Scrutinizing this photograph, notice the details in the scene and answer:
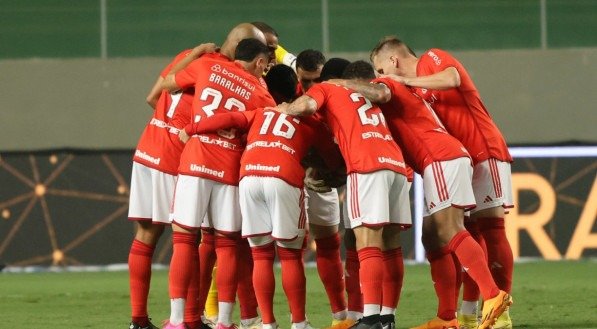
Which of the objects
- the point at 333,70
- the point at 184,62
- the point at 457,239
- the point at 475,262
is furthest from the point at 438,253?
the point at 184,62

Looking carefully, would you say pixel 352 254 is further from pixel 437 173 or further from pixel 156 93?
pixel 156 93

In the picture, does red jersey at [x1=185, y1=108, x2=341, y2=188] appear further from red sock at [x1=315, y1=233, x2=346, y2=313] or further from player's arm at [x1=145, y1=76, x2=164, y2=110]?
red sock at [x1=315, y1=233, x2=346, y2=313]

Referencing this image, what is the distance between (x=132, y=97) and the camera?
15711 mm

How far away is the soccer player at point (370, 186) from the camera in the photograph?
24.5 feet

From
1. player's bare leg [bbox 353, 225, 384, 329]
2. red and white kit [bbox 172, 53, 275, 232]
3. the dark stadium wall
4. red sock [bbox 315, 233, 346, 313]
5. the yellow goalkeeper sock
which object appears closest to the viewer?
player's bare leg [bbox 353, 225, 384, 329]

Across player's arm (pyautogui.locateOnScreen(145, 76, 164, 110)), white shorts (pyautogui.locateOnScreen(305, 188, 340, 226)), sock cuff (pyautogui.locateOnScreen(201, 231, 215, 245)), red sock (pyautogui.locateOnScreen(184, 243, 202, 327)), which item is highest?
player's arm (pyautogui.locateOnScreen(145, 76, 164, 110))

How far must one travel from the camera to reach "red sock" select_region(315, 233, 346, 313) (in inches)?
331

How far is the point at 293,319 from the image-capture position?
7.76 metres

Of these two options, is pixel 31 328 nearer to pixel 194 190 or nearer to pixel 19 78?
pixel 194 190

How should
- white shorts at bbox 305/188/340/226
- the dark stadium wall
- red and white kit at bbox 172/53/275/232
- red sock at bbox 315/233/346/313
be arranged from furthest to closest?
1. the dark stadium wall
2. white shorts at bbox 305/188/340/226
3. red sock at bbox 315/233/346/313
4. red and white kit at bbox 172/53/275/232

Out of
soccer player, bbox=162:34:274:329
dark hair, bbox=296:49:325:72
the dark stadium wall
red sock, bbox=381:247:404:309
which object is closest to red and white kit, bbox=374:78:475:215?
red sock, bbox=381:247:404:309

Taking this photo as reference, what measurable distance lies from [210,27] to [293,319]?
8.49 metres

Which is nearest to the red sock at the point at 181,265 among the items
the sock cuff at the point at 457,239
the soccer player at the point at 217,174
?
the soccer player at the point at 217,174

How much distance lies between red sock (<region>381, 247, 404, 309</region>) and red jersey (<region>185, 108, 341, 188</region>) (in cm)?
70
